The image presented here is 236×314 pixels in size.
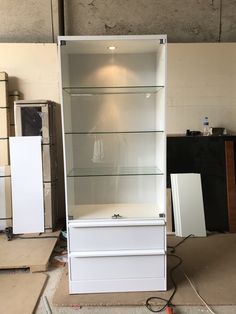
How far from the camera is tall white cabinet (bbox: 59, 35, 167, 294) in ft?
7.30

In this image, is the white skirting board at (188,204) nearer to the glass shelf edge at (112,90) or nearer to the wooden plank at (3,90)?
the glass shelf edge at (112,90)

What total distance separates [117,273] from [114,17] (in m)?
3.09

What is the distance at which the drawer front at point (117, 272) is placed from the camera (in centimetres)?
224

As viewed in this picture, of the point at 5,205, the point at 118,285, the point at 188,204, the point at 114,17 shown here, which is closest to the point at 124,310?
the point at 118,285

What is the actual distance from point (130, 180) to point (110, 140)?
1.31 ft

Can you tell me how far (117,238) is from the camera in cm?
224

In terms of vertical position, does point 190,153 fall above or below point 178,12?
below

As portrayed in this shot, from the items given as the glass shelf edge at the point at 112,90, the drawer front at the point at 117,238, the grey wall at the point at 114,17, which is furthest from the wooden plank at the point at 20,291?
the grey wall at the point at 114,17

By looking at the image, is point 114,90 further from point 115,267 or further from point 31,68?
point 31,68

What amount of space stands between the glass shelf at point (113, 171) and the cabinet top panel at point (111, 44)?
0.99 m

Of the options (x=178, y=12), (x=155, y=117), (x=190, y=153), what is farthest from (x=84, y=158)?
(x=178, y=12)

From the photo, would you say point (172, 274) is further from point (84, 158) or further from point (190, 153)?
point (190, 153)

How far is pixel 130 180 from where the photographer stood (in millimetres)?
2617

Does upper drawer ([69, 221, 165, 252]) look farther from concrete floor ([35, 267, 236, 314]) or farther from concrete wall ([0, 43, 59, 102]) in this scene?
concrete wall ([0, 43, 59, 102])
